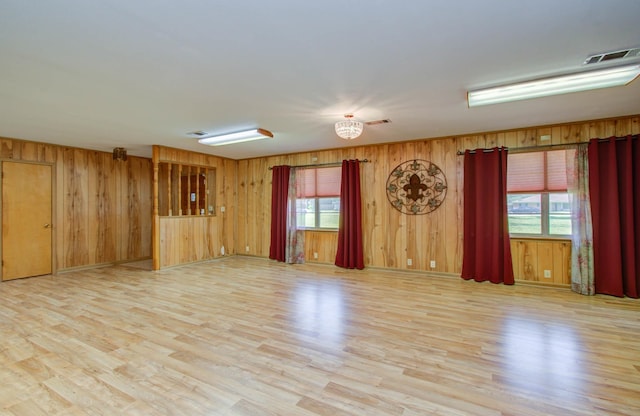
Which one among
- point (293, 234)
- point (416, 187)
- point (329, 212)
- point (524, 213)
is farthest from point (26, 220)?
point (524, 213)

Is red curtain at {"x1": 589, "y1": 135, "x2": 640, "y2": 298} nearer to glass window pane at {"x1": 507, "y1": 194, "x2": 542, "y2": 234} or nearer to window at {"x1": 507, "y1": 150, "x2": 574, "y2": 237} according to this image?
window at {"x1": 507, "y1": 150, "x2": 574, "y2": 237}

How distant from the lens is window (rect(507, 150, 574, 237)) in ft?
14.6

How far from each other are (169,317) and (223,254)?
3.95 metres

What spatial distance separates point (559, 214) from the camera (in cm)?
449

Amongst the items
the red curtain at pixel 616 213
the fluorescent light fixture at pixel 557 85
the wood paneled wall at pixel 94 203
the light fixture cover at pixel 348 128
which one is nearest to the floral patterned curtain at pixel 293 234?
the light fixture cover at pixel 348 128

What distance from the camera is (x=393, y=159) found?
5629mm

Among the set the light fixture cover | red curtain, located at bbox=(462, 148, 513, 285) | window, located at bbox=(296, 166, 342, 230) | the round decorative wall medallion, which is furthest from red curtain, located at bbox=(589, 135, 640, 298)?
window, located at bbox=(296, 166, 342, 230)

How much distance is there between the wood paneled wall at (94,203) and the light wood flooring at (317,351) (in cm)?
159

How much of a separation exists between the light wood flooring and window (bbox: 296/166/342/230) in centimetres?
221

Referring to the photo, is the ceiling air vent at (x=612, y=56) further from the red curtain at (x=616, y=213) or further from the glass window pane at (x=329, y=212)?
the glass window pane at (x=329, y=212)

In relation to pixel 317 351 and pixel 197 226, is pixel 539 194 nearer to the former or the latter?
pixel 317 351

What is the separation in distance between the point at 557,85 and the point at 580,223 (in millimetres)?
2469

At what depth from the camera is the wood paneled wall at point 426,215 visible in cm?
439

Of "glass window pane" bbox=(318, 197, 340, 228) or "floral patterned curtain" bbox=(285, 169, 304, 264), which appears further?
"floral patterned curtain" bbox=(285, 169, 304, 264)
